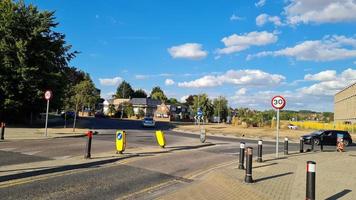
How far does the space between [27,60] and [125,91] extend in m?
143

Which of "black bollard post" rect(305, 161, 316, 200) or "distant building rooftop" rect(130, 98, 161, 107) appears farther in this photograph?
"distant building rooftop" rect(130, 98, 161, 107)

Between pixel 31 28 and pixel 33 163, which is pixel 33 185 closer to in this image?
pixel 33 163

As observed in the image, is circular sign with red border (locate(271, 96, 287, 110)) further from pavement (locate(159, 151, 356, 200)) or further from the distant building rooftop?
the distant building rooftop

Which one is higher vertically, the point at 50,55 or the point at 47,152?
the point at 50,55

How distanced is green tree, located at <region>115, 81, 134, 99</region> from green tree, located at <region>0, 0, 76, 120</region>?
13705cm

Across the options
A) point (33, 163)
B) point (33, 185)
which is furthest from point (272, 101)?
point (33, 185)

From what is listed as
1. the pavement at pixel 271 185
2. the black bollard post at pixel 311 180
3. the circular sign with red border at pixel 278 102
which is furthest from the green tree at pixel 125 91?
the black bollard post at pixel 311 180

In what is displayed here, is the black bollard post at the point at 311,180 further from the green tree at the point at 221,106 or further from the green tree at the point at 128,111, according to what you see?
the green tree at the point at 221,106

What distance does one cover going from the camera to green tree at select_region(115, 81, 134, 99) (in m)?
178

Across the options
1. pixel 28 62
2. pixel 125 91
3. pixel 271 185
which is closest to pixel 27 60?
pixel 28 62

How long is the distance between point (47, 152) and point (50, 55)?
24.4 meters

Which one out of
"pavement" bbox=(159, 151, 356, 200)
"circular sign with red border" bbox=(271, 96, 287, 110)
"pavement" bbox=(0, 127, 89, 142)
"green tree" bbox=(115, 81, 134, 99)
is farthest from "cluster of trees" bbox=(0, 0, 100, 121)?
"green tree" bbox=(115, 81, 134, 99)

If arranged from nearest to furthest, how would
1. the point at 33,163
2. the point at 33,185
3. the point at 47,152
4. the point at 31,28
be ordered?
the point at 33,185
the point at 33,163
the point at 47,152
the point at 31,28

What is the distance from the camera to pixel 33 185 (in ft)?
30.2
